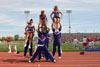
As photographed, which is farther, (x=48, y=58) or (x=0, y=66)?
(x=48, y=58)

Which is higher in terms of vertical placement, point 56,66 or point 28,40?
point 28,40

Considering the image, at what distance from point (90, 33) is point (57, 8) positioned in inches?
2704

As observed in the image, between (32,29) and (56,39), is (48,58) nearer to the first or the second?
(56,39)

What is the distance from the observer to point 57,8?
36.7 ft

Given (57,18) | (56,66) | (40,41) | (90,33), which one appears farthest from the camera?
(90,33)

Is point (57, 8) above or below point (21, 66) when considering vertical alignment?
above

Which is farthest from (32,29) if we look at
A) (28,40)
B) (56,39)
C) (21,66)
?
(21,66)

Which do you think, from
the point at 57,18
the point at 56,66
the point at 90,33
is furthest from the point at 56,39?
the point at 90,33

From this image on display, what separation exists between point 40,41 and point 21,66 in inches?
76.7

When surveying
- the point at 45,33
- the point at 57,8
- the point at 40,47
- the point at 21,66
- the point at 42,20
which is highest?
the point at 57,8

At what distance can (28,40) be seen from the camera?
38.5 ft

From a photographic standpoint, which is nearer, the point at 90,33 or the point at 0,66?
the point at 0,66

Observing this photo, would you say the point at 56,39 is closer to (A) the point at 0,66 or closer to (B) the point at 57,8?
(B) the point at 57,8

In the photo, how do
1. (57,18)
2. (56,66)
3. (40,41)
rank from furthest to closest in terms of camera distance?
1. (57,18)
2. (40,41)
3. (56,66)
